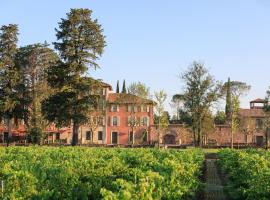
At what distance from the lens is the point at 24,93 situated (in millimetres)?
64750

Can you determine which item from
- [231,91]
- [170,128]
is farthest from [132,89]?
[231,91]

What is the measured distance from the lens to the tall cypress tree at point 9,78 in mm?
62078

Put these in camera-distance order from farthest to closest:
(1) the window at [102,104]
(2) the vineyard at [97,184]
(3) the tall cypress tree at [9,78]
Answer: (1) the window at [102,104]
(3) the tall cypress tree at [9,78]
(2) the vineyard at [97,184]

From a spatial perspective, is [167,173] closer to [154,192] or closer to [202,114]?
[154,192]

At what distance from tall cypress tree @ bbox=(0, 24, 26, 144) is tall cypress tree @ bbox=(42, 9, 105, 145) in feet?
25.5

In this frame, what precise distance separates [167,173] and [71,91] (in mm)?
39170

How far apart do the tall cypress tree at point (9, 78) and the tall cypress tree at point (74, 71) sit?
7.77 m

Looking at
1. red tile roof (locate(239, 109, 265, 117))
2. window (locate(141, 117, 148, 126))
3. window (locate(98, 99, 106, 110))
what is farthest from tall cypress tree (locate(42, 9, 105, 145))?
red tile roof (locate(239, 109, 265, 117))

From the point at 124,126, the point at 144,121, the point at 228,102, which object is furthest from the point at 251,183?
the point at 228,102

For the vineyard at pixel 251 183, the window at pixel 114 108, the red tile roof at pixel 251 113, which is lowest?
the vineyard at pixel 251 183

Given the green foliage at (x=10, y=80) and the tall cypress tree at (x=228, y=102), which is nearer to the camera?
the green foliage at (x=10, y=80)

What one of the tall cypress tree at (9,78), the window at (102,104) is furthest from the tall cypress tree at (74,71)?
the window at (102,104)

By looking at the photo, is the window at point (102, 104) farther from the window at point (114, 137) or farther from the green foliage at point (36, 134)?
the green foliage at point (36, 134)

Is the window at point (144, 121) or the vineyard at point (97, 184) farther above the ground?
the window at point (144, 121)
